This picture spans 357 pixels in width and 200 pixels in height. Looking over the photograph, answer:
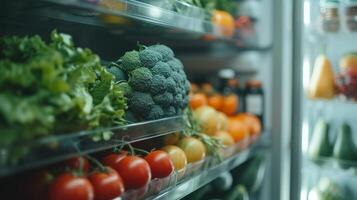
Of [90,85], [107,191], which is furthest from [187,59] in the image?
[107,191]

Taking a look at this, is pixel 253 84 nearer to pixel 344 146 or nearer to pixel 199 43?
pixel 199 43

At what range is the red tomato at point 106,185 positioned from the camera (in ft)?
A: 2.49

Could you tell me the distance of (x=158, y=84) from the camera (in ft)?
3.29

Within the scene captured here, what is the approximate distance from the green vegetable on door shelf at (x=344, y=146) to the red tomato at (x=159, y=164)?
1.08m

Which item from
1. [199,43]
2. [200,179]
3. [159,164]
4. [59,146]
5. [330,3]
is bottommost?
[200,179]

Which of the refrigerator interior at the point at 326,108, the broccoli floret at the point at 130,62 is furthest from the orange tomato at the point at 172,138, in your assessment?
the refrigerator interior at the point at 326,108

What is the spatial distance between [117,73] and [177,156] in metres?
0.30

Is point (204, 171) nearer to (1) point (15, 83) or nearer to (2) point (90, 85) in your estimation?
(2) point (90, 85)

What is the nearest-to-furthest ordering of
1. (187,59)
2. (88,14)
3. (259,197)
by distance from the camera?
(88,14) < (259,197) < (187,59)

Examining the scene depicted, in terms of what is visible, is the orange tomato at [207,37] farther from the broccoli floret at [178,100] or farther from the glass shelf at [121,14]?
the broccoli floret at [178,100]

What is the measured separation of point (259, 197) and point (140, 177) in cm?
117

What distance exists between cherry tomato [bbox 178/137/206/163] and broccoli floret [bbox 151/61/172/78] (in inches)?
10.1

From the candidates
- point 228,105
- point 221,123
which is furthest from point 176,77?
point 228,105

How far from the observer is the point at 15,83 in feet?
2.10
